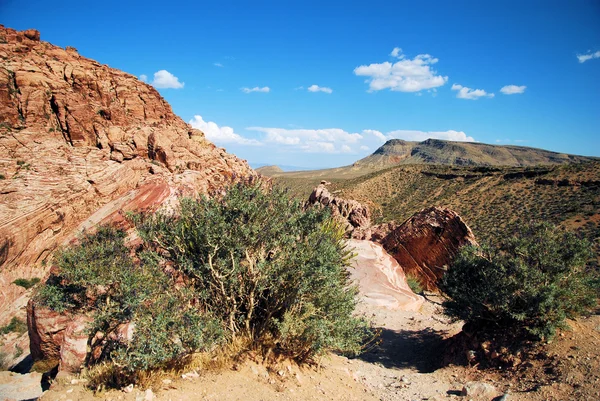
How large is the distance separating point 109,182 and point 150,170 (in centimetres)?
271

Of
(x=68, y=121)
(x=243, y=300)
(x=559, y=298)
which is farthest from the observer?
(x=68, y=121)

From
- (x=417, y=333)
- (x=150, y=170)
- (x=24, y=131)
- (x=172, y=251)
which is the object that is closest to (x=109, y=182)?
(x=150, y=170)

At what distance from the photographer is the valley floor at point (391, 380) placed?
21.8ft

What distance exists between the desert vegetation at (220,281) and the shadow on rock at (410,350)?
10.5 feet

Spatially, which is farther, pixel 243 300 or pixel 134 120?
pixel 134 120

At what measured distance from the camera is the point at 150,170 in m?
23.1

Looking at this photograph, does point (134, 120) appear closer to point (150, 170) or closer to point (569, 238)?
point (150, 170)

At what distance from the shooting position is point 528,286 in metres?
9.11

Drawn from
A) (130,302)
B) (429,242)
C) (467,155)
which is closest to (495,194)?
(429,242)

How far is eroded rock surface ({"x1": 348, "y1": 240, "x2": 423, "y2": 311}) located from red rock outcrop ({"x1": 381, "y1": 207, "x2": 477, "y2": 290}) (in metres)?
2.33

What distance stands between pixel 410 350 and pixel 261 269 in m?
6.99

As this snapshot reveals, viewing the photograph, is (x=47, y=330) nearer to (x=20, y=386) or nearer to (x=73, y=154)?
(x=20, y=386)

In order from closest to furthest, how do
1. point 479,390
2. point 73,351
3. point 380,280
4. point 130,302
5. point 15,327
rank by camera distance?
point 130,302
point 479,390
point 73,351
point 380,280
point 15,327

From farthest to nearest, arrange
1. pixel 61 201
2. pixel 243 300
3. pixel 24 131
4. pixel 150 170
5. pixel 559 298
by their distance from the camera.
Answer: pixel 24 131
pixel 150 170
pixel 61 201
pixel 559 298
pixel 243 300
